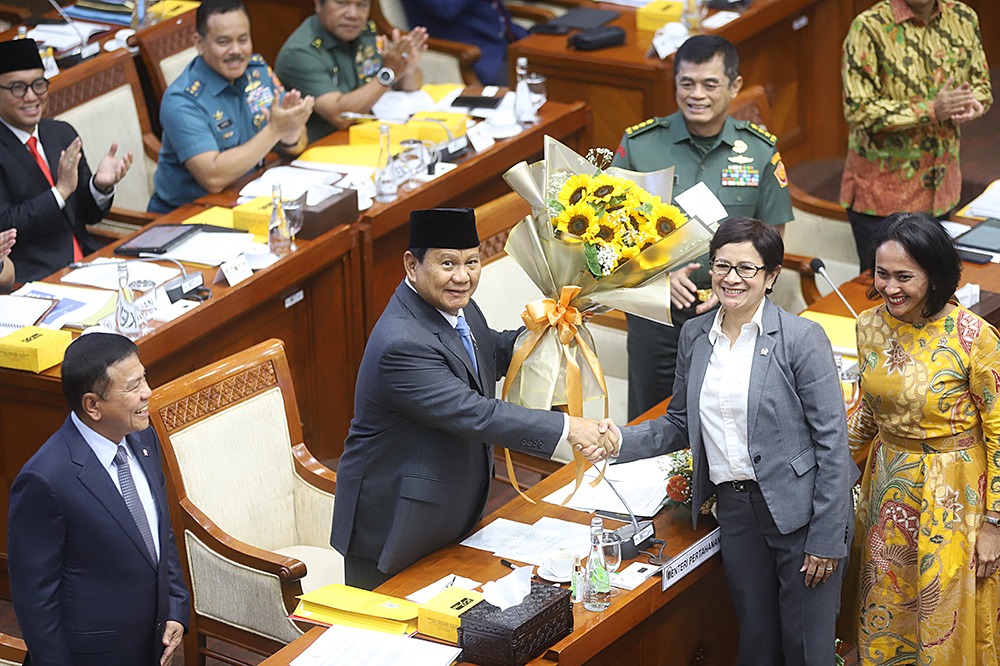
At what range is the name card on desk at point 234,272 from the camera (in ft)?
16.1

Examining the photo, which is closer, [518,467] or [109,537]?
[109,537]

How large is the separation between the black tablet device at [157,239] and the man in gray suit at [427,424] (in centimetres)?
179

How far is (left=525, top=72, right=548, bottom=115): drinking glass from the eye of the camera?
6.30 meters

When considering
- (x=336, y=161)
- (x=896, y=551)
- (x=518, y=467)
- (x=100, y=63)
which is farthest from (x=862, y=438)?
(x=100, y=63)

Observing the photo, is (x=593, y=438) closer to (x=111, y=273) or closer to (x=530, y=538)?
(x=530, y=538)

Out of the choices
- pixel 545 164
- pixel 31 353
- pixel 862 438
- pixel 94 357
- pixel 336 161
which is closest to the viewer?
pixel 94 357

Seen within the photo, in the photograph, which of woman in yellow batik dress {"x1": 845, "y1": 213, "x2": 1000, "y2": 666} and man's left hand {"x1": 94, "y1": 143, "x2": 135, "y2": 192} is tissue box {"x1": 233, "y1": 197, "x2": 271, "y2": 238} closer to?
man's left hand {"x1": 94, "y1": 143, "x2": 135, "y2": 192}

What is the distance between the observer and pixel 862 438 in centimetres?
388

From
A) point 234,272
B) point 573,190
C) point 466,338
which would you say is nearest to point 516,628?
point 466,338

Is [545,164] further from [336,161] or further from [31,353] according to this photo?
[336,161]

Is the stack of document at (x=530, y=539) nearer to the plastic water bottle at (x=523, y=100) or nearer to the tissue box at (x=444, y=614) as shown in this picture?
the tissue box at (x=444, y=614)

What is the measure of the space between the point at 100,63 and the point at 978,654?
4.32 m

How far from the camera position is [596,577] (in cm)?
343

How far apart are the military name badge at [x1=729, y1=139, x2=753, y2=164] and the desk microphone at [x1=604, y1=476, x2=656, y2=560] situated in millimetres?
1411
